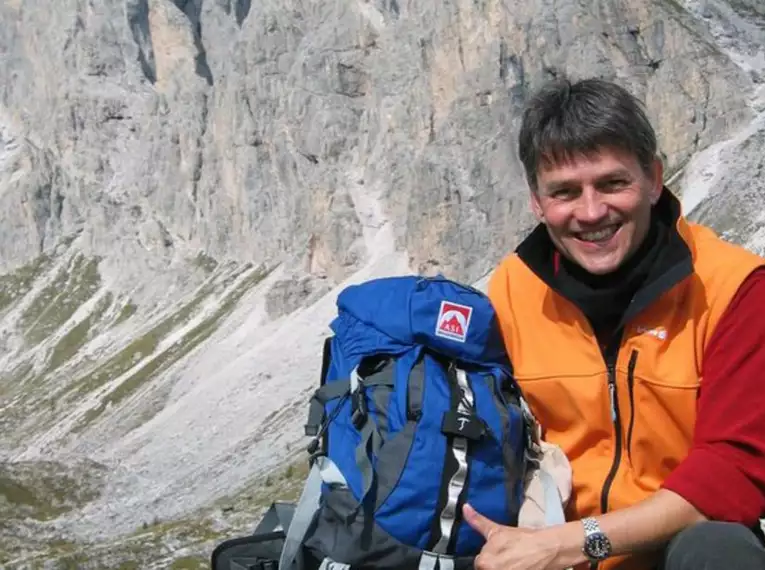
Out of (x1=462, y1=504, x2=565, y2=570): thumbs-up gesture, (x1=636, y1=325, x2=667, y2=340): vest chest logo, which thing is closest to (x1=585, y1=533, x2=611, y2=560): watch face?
(x1=462, y1=504, x2=565, y2=570): thumbs-up gesture

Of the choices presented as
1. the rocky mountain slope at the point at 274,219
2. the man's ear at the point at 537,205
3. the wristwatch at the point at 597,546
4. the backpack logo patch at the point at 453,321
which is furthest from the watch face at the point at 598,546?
the rocky mountain slope at the point at 274,219

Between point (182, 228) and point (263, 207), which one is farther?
point (182, 228)

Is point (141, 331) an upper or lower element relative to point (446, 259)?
lower

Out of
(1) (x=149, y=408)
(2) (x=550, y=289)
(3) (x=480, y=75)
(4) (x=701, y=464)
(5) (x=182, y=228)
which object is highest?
(3) (x=480, y=75)

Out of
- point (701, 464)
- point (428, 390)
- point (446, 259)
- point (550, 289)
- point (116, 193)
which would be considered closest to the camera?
point (701, 464)

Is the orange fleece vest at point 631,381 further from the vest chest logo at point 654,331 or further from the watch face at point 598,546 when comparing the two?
the watch face at point 598,546

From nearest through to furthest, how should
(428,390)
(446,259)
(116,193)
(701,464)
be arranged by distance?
(701,464), (428,390), (446,259), (116,193)

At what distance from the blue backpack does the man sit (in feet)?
0.78

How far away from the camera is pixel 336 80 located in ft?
447

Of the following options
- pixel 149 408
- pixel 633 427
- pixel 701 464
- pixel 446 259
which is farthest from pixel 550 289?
pixel 149 408

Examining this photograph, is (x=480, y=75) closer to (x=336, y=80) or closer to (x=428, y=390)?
(x=336, y=80)

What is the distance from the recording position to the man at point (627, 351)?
513 cm

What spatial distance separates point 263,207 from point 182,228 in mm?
28278

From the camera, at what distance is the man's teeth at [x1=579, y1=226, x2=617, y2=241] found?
18.5 feet
